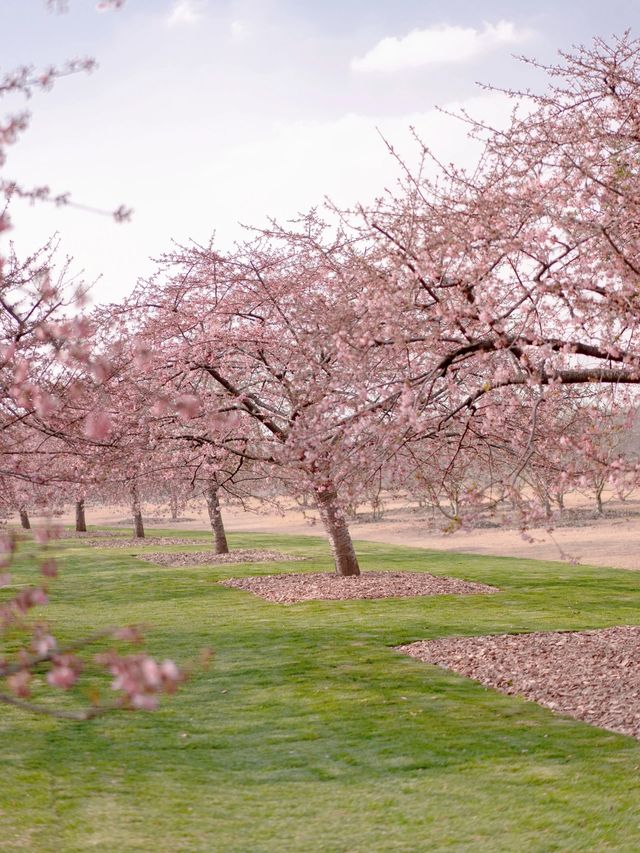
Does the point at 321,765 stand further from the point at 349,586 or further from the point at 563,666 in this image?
the point at 349,586

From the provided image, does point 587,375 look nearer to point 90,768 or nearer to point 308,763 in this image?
point 308,763

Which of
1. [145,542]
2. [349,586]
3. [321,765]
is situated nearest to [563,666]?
[321,765]

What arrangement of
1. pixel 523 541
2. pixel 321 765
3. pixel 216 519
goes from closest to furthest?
pixel 321 765 → pixel 216 519 → pixel 523 541

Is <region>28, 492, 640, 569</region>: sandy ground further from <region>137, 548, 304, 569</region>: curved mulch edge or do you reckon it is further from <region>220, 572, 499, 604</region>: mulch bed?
<region>220, 572, 499, 604</region>: mulch bed

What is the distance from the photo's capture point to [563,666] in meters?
12.2

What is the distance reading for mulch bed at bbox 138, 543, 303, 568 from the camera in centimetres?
2930

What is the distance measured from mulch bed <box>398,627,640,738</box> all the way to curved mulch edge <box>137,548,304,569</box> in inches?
590

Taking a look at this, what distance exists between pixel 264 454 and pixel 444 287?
1048cm

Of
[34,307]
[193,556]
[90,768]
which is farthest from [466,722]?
[193,556]

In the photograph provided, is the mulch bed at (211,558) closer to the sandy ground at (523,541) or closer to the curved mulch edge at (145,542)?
the sandy ground at (523,541)

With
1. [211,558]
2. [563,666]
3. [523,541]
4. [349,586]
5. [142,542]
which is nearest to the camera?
[563,666]

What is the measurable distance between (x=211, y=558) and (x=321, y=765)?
72.2 feet

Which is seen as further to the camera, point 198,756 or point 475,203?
point 475,203

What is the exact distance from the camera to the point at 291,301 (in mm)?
18094
